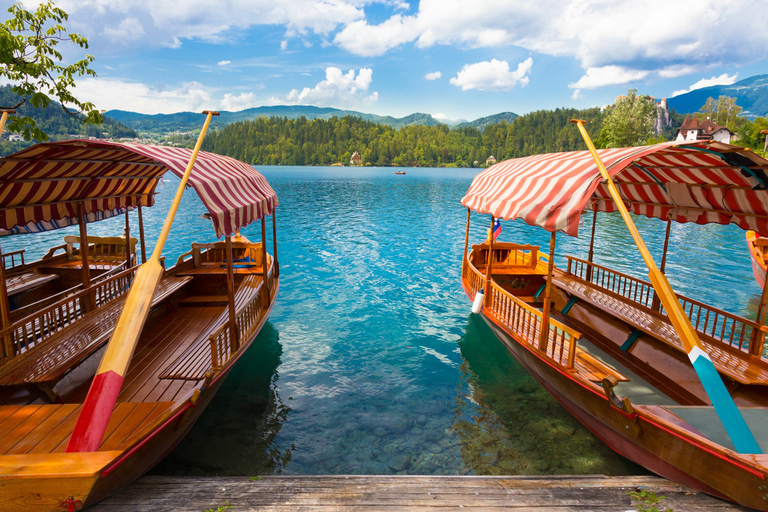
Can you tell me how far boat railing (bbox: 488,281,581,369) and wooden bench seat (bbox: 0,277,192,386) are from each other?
26.3ft

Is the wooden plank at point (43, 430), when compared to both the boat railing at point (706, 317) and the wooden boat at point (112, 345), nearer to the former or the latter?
the wooden boat at point (112, 345)

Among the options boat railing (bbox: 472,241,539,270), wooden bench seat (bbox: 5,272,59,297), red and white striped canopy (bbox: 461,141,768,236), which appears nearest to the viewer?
red and white striped canopy (bbox: 461,141,768,236)

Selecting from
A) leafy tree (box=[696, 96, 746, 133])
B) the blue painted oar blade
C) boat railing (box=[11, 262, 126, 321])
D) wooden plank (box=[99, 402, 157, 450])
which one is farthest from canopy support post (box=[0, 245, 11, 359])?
leafy tree (box=[696, 96, 746, 133])

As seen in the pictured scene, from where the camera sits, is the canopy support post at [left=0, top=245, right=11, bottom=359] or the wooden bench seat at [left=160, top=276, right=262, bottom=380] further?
the wooden bench seat at [left=160, top=276, right=262, bottom=380]

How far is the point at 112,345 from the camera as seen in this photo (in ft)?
15.2

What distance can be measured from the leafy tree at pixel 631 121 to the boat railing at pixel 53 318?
232 feet

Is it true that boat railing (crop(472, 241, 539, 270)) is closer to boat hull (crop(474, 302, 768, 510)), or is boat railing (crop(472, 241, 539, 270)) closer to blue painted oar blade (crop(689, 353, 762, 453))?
boat hull (crop(474, 302, 768, 510))

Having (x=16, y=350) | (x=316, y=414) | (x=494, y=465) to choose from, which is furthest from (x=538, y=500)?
(x=16, y=350)

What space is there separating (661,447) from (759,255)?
13376 mm

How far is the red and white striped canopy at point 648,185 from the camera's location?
573cm

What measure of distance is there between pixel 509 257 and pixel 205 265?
9930 millimetres

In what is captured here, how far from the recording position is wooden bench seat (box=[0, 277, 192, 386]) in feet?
19.1

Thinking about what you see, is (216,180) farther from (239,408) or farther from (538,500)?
(538,500)

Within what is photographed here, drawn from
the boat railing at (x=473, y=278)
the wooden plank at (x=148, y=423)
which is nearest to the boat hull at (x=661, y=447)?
the boat railing at (x=473, y=278)
